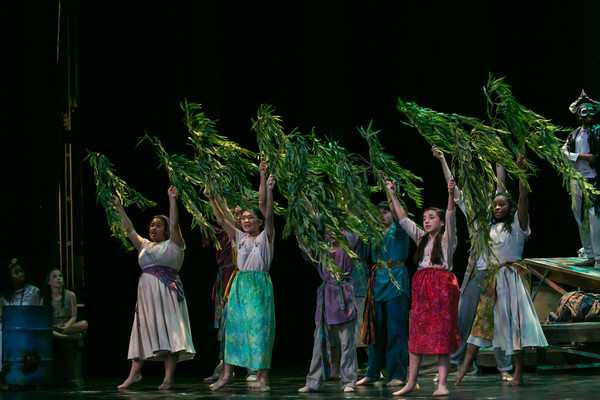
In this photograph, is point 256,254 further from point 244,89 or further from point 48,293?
point 244,89

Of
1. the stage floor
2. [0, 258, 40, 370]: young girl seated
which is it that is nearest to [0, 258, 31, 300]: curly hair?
[0, 258, 40, 370]: young girl seated

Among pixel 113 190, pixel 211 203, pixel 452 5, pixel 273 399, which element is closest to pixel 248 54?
pixel 452 5

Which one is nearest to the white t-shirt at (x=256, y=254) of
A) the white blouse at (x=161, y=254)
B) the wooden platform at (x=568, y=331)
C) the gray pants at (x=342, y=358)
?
the gray pants at (x=342, y=358)

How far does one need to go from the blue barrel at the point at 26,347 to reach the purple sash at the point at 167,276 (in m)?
0.98

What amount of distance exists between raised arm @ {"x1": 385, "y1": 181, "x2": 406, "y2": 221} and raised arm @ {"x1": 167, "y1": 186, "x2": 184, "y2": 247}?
158 cm

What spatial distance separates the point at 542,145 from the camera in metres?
5.70

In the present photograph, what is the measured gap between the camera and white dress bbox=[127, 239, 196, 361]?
621 centimetres

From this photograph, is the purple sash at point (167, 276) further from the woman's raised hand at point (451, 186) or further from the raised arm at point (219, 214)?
the woman's raised hand at point (451, 186)

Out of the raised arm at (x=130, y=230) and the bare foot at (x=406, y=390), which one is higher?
the raised arm at (x=130, y=230)

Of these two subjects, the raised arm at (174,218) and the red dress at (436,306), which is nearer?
the red dress at (436,306)

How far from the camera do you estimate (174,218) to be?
20.5ft

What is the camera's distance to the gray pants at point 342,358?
566 centimetres

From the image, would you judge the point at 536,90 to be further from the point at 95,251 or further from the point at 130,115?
the point at 95,251

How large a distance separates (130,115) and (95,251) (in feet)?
4.65
